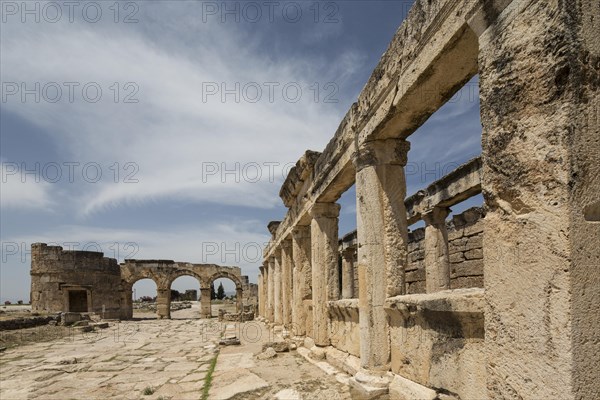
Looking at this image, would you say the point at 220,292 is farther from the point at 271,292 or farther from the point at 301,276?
the point at 301,276

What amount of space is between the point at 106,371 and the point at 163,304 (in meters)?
19.4

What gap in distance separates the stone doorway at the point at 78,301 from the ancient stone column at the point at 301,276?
2215 centimetres

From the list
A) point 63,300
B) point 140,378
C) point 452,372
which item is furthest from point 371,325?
point 63,300

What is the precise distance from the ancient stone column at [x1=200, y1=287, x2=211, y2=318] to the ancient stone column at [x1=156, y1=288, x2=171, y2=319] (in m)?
1.94

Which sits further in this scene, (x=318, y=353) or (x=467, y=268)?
(x=467, y=268)

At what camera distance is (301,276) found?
934cm

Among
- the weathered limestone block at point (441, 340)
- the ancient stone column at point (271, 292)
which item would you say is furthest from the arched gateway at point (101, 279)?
the weathered limestone block at point (441, 340)

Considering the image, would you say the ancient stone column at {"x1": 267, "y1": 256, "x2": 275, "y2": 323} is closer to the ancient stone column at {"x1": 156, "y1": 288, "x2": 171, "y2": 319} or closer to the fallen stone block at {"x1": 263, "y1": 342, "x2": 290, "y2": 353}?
the fallen stone block at {"x1": 263, "y1": 342, "x2": 290, "y2": 353}

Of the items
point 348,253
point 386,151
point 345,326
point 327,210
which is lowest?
point 345,326

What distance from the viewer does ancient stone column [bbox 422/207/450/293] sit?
389 inches

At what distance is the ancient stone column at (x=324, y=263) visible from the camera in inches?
282

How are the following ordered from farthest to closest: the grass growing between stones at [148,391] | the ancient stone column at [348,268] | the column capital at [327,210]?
1. the ancient stone column at [348,268]
2. the column capital at [327,210]
3. the grass growing between stones at [148,391]

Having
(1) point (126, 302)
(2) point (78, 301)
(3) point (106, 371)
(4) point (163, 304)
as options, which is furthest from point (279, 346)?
(2) point (78, 301)

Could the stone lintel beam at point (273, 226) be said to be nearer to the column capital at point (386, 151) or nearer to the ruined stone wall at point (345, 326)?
the ruined stone wall at point (345, 326)
